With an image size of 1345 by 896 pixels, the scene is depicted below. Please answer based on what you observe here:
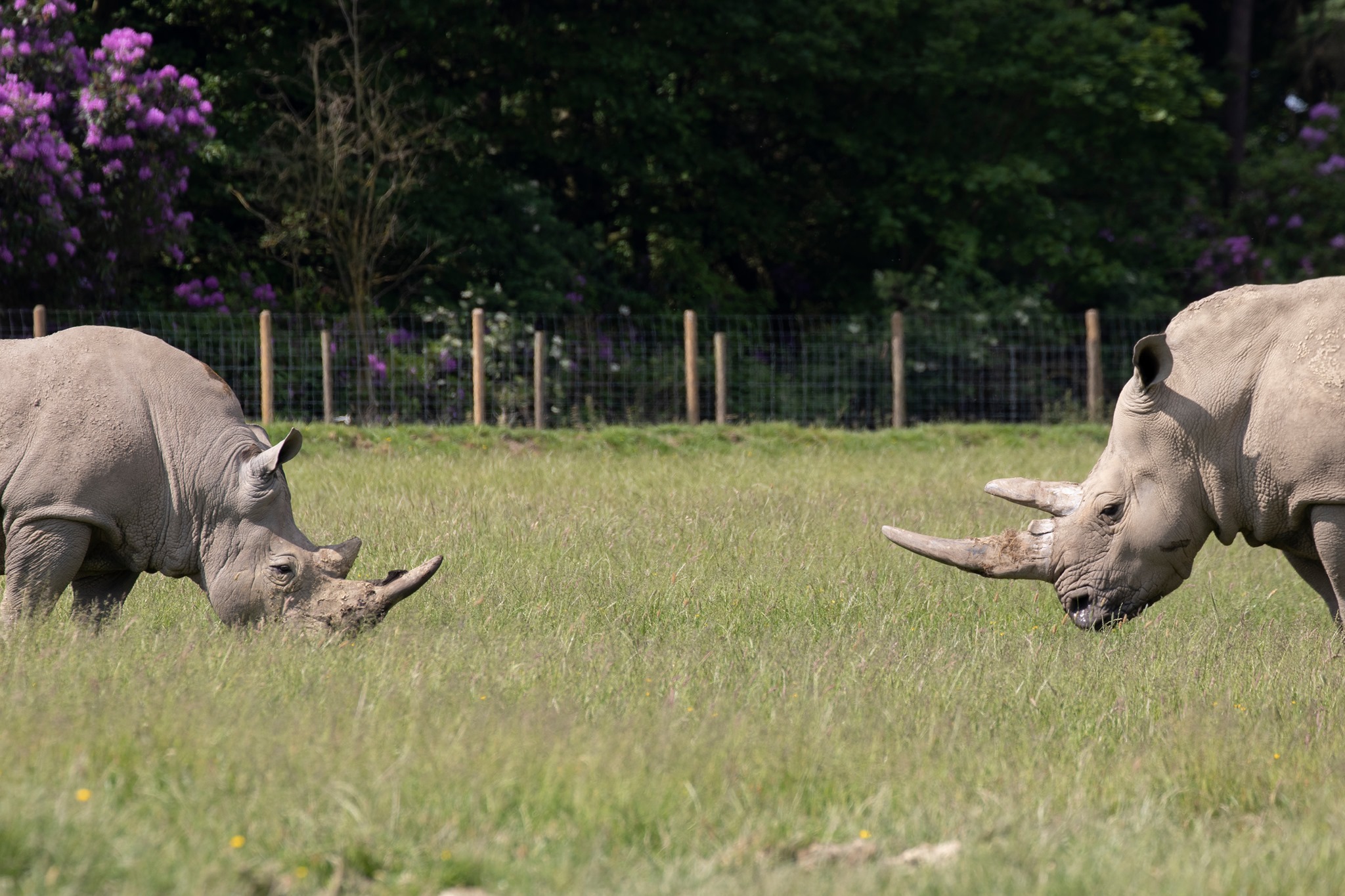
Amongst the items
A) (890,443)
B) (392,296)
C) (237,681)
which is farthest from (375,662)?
(392,296)

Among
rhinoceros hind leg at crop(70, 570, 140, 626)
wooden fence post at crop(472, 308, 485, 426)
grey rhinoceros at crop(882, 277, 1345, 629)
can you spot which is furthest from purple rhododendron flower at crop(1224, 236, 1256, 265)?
rhinoceros hind leg at crop(70, 570, 140, 626)

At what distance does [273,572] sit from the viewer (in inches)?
246

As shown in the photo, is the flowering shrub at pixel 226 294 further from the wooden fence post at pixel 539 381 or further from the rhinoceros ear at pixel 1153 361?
the rhinoceros ear at pixel 1153 361

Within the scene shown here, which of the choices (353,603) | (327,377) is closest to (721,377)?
(327,377)

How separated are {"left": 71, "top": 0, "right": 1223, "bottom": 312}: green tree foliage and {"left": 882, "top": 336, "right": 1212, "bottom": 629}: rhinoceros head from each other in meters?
14.5

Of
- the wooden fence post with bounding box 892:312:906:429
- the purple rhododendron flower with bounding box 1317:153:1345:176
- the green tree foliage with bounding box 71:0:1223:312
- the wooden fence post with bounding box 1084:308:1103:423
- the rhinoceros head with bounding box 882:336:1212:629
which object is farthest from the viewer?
the purple rhododendron flower with bounding box 1317:153:1345:176

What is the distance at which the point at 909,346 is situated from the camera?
2084cm

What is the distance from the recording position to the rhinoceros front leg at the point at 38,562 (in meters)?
5.87

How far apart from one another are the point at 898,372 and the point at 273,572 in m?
13.8

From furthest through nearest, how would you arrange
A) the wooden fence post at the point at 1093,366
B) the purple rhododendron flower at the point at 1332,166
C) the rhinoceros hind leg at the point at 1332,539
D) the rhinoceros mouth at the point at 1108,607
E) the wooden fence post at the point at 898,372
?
the purple rhododendron flower at the point at 1332,166, the wooden fence post at the point at 1093,366, the wooden fence post at the point at 898,372, the rhinoceros mouth at the point at 1108,607, the rhinoceros hind leg at the point at 1332,539

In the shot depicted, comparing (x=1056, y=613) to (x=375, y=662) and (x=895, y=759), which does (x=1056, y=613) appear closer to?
(x=895, y=759)

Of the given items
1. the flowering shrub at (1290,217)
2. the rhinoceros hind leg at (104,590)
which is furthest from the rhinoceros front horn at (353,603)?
the flowering shrub at (1290,217)

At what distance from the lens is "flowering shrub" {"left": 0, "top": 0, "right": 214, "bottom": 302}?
16500 mm

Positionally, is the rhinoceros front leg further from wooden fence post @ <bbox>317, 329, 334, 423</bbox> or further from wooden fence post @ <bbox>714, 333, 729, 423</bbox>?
wooden fence post @ <bbox>714, 333, 729, 423</bbox>
